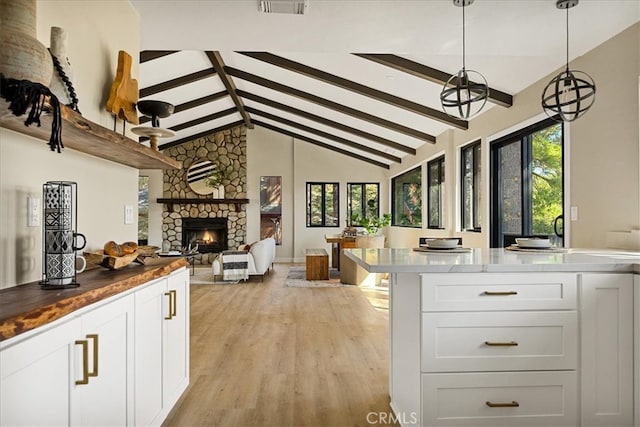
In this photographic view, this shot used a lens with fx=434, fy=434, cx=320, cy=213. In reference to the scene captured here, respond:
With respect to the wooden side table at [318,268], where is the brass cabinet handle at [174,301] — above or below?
above

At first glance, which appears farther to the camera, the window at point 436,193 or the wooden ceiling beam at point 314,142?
the wooden ceiling beam at point 314,142

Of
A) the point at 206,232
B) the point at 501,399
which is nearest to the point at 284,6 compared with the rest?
the point at 501,399

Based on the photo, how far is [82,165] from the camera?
6.97ft

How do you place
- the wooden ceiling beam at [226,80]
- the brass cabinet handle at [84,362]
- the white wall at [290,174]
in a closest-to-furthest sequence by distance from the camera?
the brass cabinet handle at [84,362] < the wooden ceiling beam at [226,80] < the white wall at [290,174]

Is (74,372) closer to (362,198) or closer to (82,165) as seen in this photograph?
(82,165)

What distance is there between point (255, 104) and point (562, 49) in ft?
21.7

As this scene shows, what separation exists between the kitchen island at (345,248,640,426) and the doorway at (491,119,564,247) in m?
2.17

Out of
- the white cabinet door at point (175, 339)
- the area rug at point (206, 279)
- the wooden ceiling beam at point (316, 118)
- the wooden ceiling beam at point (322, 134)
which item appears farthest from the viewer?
the wooden ceiling beam at point (322, 134)

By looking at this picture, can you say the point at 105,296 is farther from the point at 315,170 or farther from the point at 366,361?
the point at 315,170

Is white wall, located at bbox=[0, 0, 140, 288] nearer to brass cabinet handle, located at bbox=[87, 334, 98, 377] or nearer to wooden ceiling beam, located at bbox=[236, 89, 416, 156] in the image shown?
brass cabinet handle, located at bbox=[87, 334, 98, 377]

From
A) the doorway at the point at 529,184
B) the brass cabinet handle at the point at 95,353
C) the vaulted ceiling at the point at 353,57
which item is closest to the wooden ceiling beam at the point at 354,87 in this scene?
the vaulted ceiling at the point at 353,57

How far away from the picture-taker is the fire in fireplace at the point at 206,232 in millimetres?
10586

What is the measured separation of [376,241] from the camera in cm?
688

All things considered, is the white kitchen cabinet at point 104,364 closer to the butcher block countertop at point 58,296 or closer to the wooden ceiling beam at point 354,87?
the butcher block countertop at point 58,296
